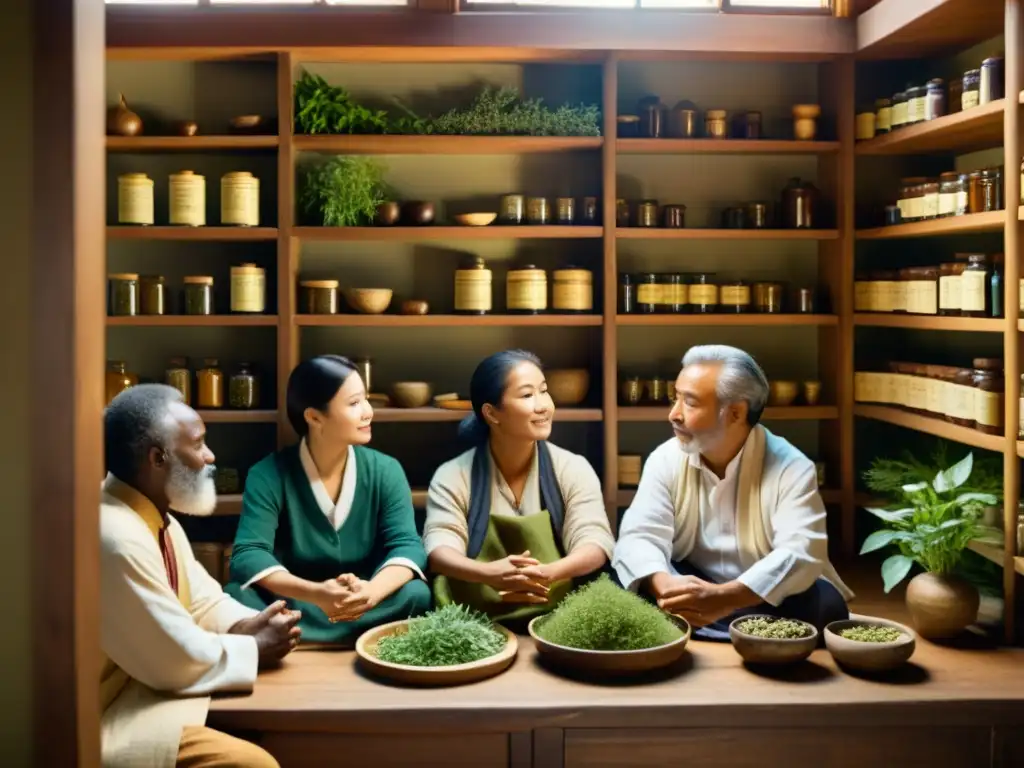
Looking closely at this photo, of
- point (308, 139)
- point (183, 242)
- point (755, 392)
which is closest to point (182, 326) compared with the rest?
point (183, 242)

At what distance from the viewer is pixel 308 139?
4.34 m

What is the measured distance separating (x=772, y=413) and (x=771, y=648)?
1.43m

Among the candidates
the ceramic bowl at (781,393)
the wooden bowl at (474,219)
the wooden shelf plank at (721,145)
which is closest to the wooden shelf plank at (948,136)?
the wooden shelf plank at (721,145)

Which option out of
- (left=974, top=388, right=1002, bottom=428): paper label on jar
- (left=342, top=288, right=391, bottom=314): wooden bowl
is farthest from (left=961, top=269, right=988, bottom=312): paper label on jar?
(left=342, top=288, right=391, bottom=314): wooden bowl

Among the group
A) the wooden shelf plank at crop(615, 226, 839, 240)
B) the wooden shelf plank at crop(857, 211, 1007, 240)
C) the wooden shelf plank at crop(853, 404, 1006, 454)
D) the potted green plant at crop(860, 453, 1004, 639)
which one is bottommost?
the potted green plant at crop(860, 453, 1004, 639)

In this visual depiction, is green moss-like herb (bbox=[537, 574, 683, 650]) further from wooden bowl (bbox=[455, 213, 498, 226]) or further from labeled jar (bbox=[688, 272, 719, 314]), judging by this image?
wooden bowl (bbox=[455, 213, 498, 226])

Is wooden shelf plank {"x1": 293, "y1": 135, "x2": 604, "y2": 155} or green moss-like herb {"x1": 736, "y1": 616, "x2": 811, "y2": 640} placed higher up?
wooden shelf plank {"x1": 293, "y1": 135, "x2": 604, "y2": 155}

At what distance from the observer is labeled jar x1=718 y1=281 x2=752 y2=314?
4.50 meters

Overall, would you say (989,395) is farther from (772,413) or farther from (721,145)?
(721,145)

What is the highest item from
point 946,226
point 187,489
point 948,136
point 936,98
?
point 936,98

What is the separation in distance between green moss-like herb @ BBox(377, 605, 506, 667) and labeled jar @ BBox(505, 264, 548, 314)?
1.42 m

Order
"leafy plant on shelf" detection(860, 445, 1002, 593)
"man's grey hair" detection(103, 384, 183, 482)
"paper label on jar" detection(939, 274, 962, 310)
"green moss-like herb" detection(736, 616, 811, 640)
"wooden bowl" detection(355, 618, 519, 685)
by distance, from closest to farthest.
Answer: "man's grey hair" detection(103, 384, 183, 482) → "wooden bowl" detection(355, 618, 519, 685) → "green moss-like herb" detection(736, 616, 811, 640) → "leafy plant on shelf" detection(860, 445, 1002, 593) → "paper label on jar" detection(939, 274, 962, 310)

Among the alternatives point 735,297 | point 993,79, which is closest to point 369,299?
point 735,297

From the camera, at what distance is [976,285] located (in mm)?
3629
